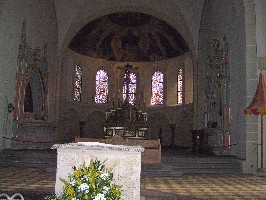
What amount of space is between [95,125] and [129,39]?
6.82 m

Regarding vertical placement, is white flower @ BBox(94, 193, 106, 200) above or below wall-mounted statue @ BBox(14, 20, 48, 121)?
below

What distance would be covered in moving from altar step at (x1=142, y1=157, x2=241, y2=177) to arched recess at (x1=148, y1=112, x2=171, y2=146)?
12.3 meters

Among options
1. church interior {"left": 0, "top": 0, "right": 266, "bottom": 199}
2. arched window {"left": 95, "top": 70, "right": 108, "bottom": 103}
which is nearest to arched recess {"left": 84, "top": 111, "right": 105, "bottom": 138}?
church interior {"left": 0, "top": 0, "right": 266, "bottom": 199}

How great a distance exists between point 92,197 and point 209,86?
14.9 m

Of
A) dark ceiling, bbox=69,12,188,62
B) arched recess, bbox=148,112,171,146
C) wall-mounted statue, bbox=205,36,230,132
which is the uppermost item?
dark ceiling, bbox=69,12,188,62

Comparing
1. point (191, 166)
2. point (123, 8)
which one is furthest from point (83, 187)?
point (123, 8)

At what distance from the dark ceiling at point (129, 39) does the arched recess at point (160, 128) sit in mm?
4380

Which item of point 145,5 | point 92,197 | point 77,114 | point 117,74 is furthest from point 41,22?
point 92,197

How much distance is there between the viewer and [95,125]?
25.7m

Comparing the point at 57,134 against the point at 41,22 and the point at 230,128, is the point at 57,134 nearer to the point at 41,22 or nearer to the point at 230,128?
the point at 41,22

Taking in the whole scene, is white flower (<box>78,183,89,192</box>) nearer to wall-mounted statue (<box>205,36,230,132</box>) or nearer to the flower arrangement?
the flower arrangement

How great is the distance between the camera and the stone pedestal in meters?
4.66

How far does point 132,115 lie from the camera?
22500mm

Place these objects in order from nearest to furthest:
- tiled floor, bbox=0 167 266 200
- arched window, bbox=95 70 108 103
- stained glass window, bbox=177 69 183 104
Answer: tiled floor, bbox=0 167 266 200, stained glass window, bbox=177 69 183 104, arched window, bbox=95 70 108 103
